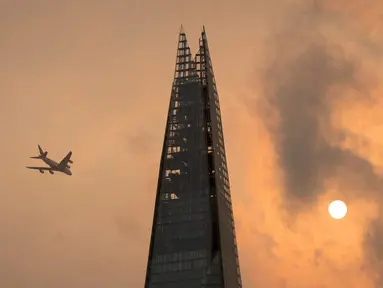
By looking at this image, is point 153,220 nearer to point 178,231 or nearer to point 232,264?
point 178,231

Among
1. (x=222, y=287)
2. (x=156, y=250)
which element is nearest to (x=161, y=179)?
(x=156, y=250)

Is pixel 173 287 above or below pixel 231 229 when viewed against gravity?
below

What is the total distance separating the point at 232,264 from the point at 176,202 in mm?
22253

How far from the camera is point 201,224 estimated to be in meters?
190

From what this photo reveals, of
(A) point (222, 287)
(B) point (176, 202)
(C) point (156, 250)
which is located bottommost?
(A) point (222, 287)

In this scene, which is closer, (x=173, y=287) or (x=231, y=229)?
(x=173, y=287)

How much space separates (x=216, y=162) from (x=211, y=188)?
794 centimetres

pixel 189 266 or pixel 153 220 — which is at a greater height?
pixel 153 220

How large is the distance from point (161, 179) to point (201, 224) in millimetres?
18090

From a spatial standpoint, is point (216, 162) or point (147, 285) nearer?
point (147, 285)

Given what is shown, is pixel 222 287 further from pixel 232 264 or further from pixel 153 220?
pixel 153 220

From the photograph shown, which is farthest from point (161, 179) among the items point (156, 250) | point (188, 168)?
point (156, 250)

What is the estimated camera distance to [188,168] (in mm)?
199000

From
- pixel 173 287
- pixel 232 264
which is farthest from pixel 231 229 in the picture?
pixel 173 287
